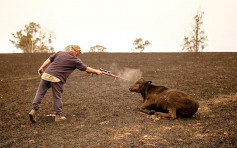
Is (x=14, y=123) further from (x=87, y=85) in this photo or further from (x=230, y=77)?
(x=230, y=77)

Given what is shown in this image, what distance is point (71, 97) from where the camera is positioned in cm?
1133

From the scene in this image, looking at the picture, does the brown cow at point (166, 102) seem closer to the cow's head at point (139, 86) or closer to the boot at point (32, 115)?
the cow's head at point (139, 86)

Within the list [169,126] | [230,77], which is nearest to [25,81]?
[169,126]

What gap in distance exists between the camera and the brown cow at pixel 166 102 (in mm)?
Answer: 7227

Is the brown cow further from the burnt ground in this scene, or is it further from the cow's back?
the burnt ground

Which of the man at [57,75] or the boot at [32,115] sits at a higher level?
the man at [57,75]

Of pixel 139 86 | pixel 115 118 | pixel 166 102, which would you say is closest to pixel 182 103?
pixel 166 102

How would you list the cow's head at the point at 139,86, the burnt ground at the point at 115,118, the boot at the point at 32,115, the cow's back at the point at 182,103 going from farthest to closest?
the cow's head at the point at 139,86
the cow's back at the point at 182,103
the boot at the point at 32,115
the burnt ground at the point at 115,118

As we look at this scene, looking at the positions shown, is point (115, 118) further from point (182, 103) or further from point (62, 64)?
point (62, 64)

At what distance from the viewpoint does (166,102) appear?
7.54 m

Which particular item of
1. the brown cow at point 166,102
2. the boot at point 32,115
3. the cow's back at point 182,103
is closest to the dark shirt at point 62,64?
the boot at point 32,115

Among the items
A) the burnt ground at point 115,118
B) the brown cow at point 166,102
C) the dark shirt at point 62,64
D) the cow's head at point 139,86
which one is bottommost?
the burnt ground at point 115,118

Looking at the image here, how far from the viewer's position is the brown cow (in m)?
7.23

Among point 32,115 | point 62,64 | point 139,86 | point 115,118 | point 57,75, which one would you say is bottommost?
point 115,118
